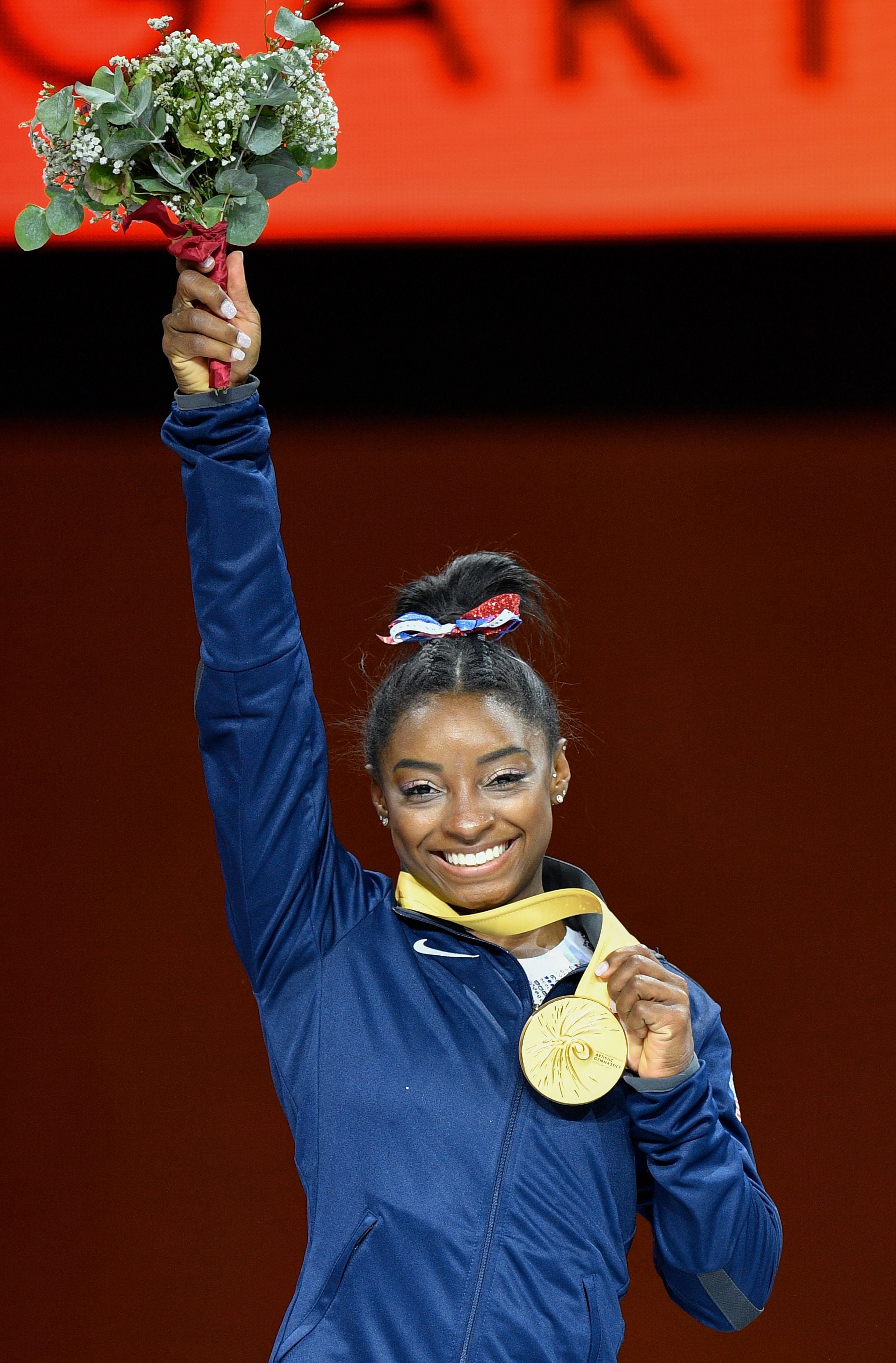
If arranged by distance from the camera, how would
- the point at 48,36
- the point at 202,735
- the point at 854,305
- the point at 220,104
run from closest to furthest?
the point at 220,104
the point at 202,735
the point at 48,36
the point at 854,305

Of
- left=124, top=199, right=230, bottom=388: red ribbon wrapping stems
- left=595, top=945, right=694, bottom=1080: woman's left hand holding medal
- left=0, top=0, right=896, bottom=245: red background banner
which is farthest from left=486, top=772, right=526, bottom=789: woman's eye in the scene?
left=0, top=0, right=896, bottom=245: red background banner

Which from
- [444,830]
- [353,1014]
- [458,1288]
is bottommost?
[458,1288]

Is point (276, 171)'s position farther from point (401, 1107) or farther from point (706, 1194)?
point (706, 1194)

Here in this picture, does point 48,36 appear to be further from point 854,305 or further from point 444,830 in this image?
point 444,830

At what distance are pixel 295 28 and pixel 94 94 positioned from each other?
0.19 metres

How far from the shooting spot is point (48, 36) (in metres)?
2.50

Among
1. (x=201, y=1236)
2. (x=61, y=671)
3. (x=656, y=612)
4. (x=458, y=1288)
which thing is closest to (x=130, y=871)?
(x=61, y=671)

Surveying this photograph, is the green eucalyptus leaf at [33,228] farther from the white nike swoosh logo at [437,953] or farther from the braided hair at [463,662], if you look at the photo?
the white nike swoosh logo at [437,953]

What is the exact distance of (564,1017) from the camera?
4.89 ft

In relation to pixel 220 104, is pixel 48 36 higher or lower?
higher

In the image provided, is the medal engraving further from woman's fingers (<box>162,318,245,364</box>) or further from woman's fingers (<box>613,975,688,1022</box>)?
woman's fingers (<box>162,318,245,364</box>)

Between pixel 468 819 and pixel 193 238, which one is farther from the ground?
pixel 193 238

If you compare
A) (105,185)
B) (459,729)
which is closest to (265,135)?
(105,185)

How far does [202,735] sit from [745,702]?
4.64ft
